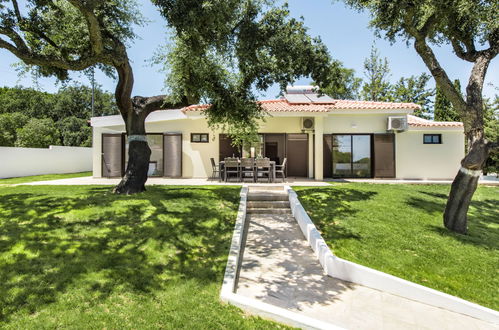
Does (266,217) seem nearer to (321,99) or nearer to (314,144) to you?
(314,144)

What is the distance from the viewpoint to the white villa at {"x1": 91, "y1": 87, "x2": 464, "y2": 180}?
46.4 feet

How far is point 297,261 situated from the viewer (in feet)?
16.7

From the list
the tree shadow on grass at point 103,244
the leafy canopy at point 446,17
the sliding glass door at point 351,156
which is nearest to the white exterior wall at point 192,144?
the sliding glass door at point 351,156

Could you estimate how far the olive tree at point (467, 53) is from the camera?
244 inches

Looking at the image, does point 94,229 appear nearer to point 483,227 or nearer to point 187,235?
point 187,235

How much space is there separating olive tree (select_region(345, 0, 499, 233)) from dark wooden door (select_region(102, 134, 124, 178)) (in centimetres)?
1315

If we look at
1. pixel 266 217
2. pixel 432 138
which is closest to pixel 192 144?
pixel 266 217

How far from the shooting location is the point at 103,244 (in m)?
4.86

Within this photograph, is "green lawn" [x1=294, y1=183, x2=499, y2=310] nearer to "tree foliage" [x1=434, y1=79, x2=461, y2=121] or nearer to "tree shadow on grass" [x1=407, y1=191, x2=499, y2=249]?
"tree shadow on grass" [x1=407, y1=191, x2=499, y2=249]

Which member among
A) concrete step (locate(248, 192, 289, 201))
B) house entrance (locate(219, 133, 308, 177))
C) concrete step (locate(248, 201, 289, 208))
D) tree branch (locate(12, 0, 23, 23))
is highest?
tree branch (locate(12, 0, 23, 23))

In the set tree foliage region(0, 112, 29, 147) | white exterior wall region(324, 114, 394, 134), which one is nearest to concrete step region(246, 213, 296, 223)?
white exterior wall region(324, 114, 394, 134)

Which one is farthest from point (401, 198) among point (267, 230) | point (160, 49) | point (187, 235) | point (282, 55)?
point (160, 49)

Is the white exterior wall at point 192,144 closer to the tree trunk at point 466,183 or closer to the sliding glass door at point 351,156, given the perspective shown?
the sliding glass door at point 351,156

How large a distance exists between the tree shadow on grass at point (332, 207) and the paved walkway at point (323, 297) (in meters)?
0.93
